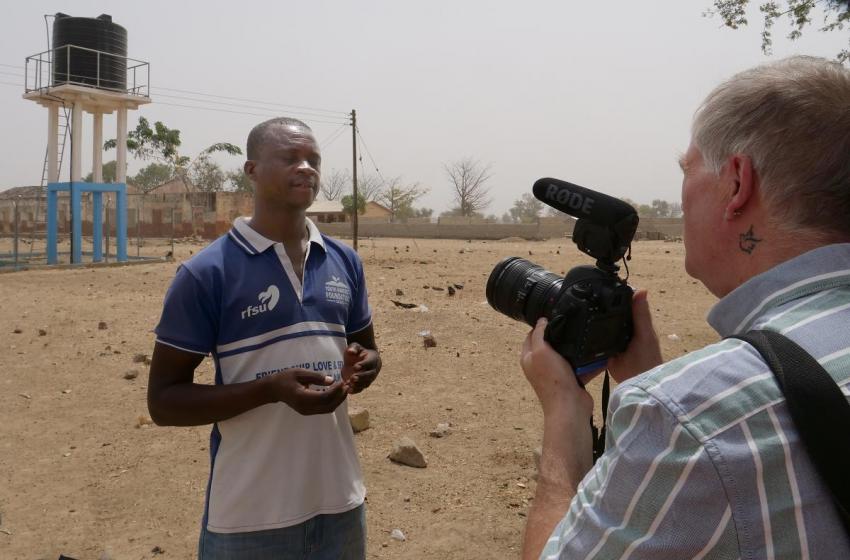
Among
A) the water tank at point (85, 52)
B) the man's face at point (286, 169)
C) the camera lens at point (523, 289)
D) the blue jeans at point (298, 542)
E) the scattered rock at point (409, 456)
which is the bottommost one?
the scattered rock at point (409, 456)

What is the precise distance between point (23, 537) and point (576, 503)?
3.92 metres

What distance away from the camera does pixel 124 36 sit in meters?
21.7

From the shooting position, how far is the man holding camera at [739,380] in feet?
3.07

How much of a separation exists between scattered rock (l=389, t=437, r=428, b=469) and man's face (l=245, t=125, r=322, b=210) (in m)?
2.74

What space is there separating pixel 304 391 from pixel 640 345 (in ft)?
3.01

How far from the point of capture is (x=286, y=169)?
244 cm

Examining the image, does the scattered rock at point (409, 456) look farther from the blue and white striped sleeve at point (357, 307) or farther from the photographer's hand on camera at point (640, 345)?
the photographer's hand on camera at point (640, 345)

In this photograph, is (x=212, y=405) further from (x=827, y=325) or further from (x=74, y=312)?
(x=74, y=312)

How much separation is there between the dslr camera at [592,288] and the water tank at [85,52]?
21.8m

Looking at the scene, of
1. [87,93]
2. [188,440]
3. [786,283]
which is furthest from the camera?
[87,93]

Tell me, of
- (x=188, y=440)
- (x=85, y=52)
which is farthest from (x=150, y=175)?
(x=188, y=440)

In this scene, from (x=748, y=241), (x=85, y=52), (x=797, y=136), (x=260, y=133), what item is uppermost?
(x=85, y=52)

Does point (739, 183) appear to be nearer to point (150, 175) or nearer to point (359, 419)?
point (359, 419)

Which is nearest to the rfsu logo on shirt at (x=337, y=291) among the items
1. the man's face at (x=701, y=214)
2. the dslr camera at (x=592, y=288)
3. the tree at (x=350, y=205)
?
the dslr camera at (x=592, y=288)
